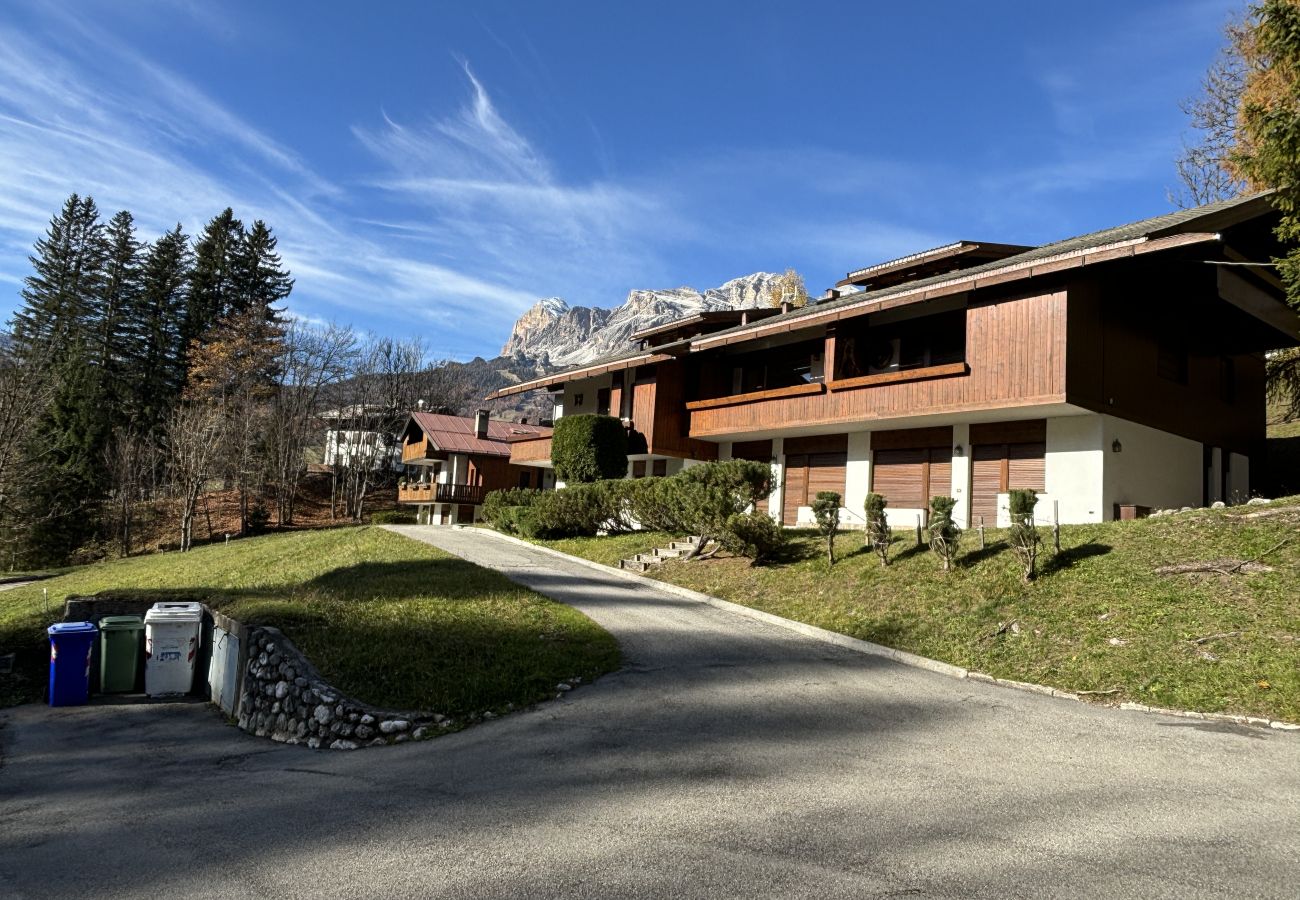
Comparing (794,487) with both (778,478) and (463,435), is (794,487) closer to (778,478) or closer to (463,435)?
(778,478)

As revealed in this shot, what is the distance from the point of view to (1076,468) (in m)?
17.2

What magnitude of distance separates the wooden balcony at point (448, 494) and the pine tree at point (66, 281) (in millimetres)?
27285

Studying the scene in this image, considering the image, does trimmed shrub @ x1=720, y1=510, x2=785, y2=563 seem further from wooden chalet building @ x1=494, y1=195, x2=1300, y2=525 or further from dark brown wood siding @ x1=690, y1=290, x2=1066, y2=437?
dark brown wood siding @ x1=690, y1=290, x2=1066, y2=437

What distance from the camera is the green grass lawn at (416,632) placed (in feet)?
27.9

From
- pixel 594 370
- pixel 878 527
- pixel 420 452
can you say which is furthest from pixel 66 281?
pixel 878 527

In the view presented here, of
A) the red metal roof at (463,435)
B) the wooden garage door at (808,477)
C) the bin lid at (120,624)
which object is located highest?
the red metal roof at (463,435)

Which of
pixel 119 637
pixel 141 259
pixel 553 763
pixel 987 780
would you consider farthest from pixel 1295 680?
pixel 141 259

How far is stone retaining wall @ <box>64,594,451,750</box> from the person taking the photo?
7.64m

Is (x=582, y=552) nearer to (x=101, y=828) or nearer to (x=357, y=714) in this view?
(x=357, y=714)

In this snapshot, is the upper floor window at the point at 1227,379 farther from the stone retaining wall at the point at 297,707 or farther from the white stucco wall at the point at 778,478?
the stone retaining wall at the point at 297,707

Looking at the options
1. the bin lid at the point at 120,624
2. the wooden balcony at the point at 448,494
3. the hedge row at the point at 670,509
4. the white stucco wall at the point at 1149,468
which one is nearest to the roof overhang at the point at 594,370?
the hedge row at the point at 670,509

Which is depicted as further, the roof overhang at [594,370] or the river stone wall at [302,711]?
the roof overhang at [594,370]

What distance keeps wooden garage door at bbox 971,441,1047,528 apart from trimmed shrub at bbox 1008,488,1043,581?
6.19 m

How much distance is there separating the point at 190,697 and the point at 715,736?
792cm
